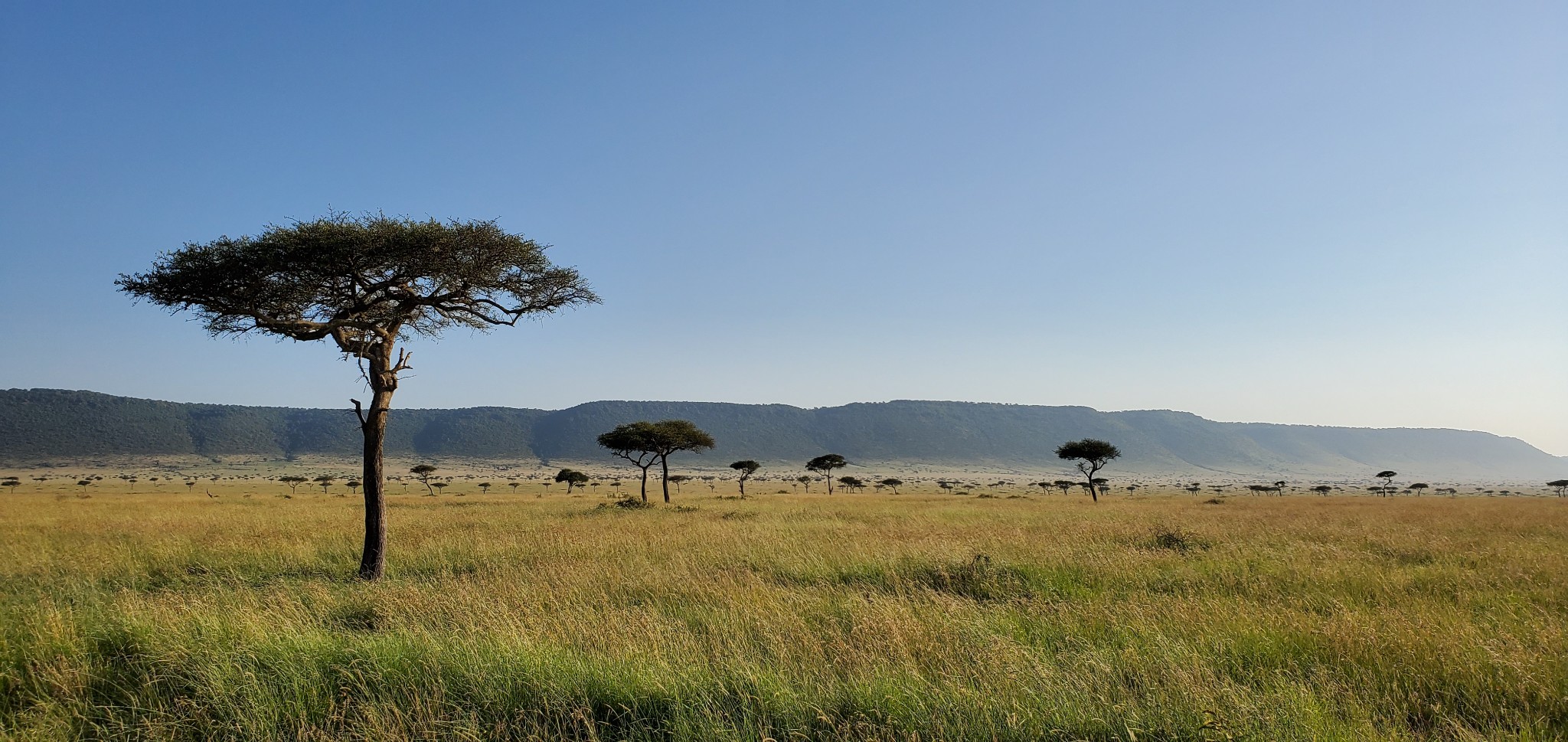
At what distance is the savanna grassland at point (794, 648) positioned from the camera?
4590 millimetres

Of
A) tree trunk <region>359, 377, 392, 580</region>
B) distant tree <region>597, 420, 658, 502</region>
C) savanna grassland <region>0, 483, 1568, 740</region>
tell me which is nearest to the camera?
savanna grassland <region>0, 483, 1568, 740</region>

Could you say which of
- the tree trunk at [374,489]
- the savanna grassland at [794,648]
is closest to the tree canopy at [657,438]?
the savanna grassland at [794,648]

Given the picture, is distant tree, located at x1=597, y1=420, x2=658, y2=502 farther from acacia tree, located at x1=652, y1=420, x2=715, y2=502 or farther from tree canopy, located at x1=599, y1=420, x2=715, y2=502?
acacia tree, located at x1=652, y1=420, x2=715, y2=502

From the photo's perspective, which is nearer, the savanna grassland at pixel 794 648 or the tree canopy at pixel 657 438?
the savanna grassland at pixel 794 648

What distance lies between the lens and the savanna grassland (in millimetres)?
4590

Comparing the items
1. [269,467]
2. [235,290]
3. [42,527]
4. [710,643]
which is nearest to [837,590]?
[710,643]

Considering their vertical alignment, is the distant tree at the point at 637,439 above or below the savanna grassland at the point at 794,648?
above

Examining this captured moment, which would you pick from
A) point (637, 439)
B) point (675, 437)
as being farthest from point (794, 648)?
point (637, 439)

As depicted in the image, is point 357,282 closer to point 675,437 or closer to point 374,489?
point 374,489

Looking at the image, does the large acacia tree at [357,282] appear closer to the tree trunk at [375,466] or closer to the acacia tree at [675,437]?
the tree trunk at [375,466]

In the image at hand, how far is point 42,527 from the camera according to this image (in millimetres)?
20391

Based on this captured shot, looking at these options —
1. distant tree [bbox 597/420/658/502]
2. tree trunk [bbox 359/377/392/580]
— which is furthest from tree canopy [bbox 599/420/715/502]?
tree trunk [bbox 359/377/392/580]

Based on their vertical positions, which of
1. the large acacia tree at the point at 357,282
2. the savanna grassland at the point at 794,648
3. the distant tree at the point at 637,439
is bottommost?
the savanna grassland at the point at 794,648

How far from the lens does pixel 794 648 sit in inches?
238
